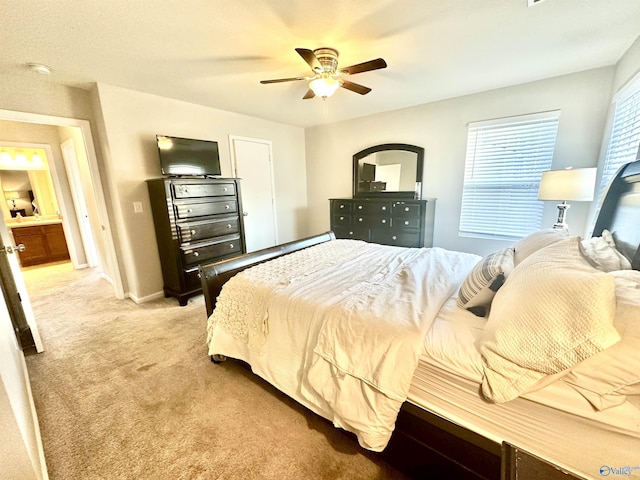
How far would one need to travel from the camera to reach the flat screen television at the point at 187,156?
2908 mm

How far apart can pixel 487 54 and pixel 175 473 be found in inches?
146

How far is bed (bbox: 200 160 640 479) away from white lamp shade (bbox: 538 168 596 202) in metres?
0.75

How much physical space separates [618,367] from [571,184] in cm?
217

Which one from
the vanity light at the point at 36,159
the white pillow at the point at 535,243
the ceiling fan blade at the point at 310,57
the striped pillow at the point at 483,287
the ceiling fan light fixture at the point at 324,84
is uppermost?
the ceiling fan blade at the point at 310,57

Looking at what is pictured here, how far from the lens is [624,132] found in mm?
→ 2182

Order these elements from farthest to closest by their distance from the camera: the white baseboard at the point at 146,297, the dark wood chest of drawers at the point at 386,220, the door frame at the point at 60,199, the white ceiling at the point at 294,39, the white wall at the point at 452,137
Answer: the door frame at the point at 60,199, the dark wood chest of drawers at the point at 386,220, the white baseboard at the point at 146,297, the white wall at the point at 452,137, the white ceiling at the point at 294,39

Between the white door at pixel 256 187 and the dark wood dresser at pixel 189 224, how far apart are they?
75 cm

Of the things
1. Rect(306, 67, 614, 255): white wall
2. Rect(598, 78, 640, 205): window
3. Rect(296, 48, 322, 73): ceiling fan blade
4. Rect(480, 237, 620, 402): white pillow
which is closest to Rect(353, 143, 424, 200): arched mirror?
Rect(306, 67, 614, 255): white wall

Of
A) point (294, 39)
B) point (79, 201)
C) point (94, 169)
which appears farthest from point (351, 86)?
point (79, 201)

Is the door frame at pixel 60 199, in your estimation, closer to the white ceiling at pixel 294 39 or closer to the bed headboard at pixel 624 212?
the white ceiling at pixel 294 39

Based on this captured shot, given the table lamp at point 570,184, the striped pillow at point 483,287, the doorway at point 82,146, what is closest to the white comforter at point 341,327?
the striped pillow at point 483,287

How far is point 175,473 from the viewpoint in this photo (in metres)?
1.23

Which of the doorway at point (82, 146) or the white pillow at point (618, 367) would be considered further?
the doorway at point (82, 146)

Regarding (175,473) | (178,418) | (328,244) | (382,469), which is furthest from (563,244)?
(178,418)
